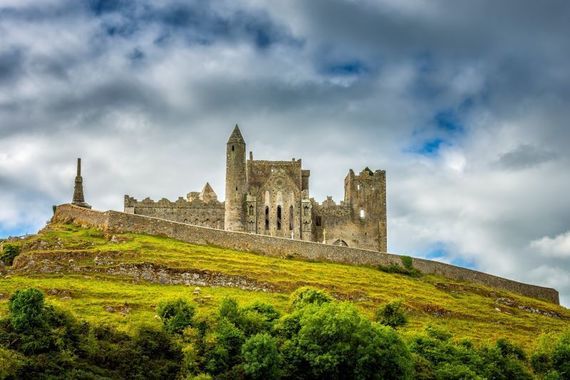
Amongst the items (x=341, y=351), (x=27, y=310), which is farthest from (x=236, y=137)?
(x=27, y=310)

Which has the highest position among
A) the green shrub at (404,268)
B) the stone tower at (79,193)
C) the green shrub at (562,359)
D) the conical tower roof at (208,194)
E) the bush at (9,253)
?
the conical tower roof at (208,194)

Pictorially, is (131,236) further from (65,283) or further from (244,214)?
(244,214)

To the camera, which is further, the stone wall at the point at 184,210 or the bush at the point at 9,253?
the stone wall at the point at 184,210

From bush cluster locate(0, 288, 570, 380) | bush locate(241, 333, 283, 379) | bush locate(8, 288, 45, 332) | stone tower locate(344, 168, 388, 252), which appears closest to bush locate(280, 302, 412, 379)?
bush cluster locate(0, 288, 570, 380)

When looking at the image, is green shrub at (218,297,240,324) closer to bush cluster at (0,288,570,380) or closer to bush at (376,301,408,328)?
bush cluster at (0,288,570,380)

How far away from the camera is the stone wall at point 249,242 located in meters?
85.9

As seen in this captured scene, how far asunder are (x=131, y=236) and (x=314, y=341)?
26661 millimetres

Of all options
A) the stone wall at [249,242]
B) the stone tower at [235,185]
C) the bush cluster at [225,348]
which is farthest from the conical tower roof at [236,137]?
the bush cluster at [225,348]

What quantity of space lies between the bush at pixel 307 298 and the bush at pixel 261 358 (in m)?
9.53

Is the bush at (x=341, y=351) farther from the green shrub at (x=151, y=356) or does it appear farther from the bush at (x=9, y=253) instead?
the bush at (x=9, y=253)

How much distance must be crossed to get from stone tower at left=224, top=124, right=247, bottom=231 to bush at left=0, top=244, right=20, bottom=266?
3319cm

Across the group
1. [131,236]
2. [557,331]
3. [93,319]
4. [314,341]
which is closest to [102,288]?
[93,319]

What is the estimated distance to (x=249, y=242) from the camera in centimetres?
9194

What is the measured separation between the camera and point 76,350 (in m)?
60.4
